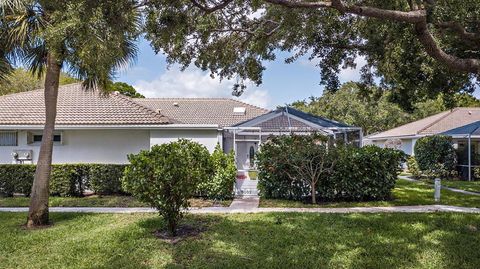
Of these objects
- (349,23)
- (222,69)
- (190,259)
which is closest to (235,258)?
(190,259)

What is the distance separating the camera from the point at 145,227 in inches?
396

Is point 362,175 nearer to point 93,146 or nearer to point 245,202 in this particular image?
point 245,202

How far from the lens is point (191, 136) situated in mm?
17094

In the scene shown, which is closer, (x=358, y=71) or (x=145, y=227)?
(x=145, y=227)

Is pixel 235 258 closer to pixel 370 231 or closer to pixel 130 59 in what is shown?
pixel 370 231

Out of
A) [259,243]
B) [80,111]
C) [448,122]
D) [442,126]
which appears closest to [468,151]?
[442,126]

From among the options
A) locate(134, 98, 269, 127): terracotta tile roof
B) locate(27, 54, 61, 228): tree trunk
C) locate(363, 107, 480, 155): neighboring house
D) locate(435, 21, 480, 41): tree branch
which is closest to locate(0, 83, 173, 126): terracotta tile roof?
locate(134, 98, 269, 127): terracotta tile roof

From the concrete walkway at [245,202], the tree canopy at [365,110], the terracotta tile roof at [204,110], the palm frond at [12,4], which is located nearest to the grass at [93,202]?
the concrete walkway at [245,202]

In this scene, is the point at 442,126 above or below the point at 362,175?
above

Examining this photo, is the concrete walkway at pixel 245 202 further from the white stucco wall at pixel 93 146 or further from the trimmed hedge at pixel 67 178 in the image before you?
the white stucco wall at pixel 93 146

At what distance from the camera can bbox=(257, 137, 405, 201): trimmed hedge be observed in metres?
14.3

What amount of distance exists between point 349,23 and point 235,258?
8066mm

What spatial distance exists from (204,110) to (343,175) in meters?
14.2

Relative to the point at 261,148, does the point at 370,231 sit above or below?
below
